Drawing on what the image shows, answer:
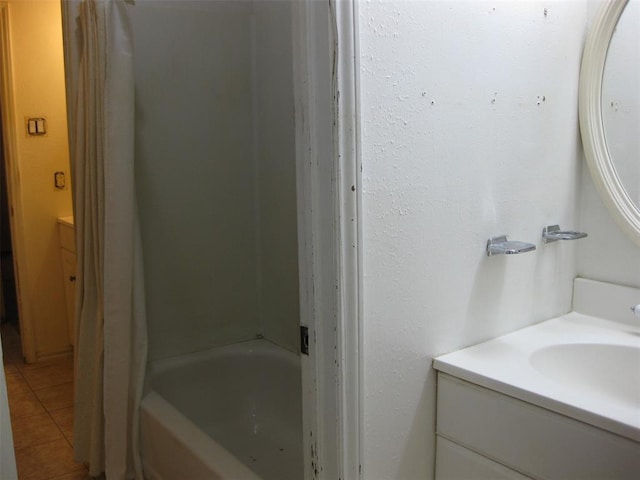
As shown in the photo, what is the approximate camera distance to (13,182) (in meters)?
3.09

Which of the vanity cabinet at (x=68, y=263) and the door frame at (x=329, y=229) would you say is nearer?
the door frame at (x=329, y=229)

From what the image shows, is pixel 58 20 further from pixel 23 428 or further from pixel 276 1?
pixel 23 428

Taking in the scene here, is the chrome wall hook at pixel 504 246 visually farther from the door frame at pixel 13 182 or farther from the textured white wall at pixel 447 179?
the door frame at pixel 13 182

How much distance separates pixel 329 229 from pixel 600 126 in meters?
0.88

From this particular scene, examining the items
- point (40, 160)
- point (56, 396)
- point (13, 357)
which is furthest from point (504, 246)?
point (13, 357)

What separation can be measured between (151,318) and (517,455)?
1.47 meters

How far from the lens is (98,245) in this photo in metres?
1.85

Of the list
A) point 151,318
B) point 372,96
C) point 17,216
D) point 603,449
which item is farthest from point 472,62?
point 17,216

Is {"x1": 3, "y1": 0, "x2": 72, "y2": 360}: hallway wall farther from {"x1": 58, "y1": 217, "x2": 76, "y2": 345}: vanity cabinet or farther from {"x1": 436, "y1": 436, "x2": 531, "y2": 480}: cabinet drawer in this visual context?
{"x1": 436, "y1": 436, "x2": 531, "y2": 480}: cabinet drawer

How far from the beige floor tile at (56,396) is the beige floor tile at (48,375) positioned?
53 mm

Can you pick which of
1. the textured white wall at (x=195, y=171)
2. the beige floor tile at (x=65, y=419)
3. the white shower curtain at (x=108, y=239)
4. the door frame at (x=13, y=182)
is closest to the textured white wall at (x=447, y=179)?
the white shower curtain at (x=108, y=239)

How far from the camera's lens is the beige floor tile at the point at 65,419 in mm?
2396

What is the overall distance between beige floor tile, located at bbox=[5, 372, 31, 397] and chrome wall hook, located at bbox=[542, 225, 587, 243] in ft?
8.78

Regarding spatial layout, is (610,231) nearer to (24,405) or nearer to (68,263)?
(24,405)
